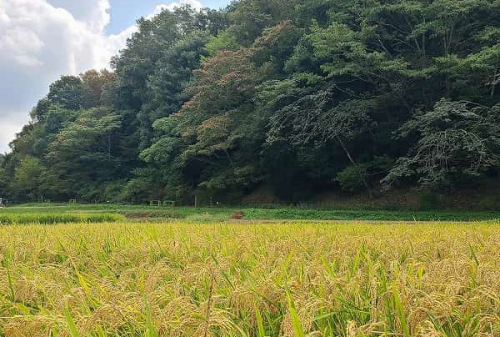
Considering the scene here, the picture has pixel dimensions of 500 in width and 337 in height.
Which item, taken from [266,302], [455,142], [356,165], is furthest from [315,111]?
[266,302]

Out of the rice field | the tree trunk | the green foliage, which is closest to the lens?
the rice field

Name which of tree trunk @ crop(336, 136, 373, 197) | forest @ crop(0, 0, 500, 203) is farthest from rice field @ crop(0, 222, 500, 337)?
tree trunk @ crop(336, 136, 373, 197)

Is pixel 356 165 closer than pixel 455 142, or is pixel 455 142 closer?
pixel 455 142

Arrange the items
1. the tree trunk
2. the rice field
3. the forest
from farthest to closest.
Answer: the tree trunk, the forest, the rice field

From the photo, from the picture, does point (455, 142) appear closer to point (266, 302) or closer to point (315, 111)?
point (315, 111)

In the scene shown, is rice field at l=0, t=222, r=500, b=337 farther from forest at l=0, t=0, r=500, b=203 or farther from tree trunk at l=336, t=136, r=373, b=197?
tree trunk at l=336, t=136, r=373, b=197

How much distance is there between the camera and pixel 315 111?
67.1ft

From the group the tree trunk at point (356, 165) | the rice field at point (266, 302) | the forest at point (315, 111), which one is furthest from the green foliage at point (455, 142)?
the rice field at point (266, 302)

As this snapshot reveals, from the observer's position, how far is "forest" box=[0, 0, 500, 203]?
17.7 metres

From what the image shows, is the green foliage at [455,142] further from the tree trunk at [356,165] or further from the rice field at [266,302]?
the rice field at [266,302]

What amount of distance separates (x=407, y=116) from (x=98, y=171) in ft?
94.9

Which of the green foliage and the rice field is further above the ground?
the green foliage

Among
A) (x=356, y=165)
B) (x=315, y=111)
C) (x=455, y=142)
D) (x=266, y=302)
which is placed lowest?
(x=266, y=302)

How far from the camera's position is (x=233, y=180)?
26062mm
